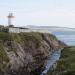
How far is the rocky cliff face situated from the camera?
66.1 m

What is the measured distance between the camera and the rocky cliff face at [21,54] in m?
66.1

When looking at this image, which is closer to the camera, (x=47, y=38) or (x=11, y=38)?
(x=11, y=38)

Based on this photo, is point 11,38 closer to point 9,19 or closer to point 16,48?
point 16,48

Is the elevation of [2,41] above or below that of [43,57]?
above

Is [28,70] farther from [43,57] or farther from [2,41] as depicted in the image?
[43,57]

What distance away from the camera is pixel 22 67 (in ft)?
Answer: 231

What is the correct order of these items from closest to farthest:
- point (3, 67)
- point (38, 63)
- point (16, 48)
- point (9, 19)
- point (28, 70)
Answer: point (3, 67), point (28, 70), point (16, 48), point (38, 63), point (9, 19)

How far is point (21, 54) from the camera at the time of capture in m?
75.6

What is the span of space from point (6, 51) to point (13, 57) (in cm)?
185

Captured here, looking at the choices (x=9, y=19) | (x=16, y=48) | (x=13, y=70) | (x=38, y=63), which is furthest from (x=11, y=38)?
(x=9, y=19)

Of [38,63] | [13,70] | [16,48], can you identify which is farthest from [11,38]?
[13,70]

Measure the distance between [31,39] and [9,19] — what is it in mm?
20059

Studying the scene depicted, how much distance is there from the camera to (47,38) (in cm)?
11394

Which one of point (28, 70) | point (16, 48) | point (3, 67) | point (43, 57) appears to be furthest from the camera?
point (43, 57)
